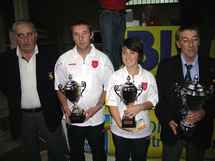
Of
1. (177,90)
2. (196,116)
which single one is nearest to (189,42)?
(177,90)

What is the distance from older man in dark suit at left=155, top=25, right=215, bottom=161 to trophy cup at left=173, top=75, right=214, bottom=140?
0.18ft

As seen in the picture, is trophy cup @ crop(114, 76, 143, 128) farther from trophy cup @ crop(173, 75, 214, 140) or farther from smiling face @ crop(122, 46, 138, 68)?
trophy cup @ crop(173, 75, 214, 140)

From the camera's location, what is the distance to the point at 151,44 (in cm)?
314

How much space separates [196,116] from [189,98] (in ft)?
0.69

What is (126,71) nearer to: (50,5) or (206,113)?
(206,113)

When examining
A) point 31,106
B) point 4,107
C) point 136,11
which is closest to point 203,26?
point 31,106

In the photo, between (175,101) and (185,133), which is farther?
(175,101)

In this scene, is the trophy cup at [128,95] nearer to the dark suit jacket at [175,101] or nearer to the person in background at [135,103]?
the person in background at [135,103]

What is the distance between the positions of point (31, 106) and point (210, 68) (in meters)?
1.96

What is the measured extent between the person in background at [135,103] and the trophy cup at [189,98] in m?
0.28

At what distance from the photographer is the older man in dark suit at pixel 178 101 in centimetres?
144

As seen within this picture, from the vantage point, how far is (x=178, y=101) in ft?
5.04

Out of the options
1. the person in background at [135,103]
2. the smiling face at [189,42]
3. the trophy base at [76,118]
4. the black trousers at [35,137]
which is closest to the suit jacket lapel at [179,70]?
the smiling face at [189,42]

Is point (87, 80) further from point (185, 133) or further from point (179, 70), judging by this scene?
point (185, 133)
